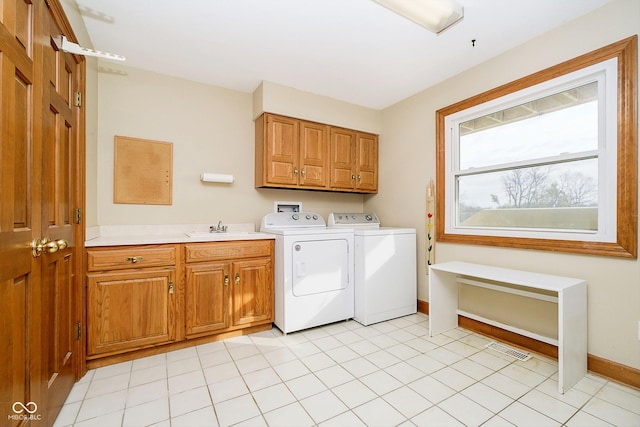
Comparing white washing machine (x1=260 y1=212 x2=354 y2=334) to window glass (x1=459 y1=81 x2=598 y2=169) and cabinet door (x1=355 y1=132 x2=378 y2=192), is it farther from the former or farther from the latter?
window glass (x1=459 y1=81 x2=598 y2=169)

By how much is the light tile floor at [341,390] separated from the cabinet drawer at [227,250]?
2.50 ft

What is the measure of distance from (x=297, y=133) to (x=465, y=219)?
2025mm

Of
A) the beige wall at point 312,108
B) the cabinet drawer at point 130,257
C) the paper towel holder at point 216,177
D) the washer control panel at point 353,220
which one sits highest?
the beige wall at point 312,108

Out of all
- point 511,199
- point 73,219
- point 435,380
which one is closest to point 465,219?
point 511,199

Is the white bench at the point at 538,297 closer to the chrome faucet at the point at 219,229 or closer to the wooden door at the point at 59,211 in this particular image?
the chrome faucet at the point at 219,229

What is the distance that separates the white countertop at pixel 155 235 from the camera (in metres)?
2.13

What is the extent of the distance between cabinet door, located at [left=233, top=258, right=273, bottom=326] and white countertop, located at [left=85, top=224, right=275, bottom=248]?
0.27 m

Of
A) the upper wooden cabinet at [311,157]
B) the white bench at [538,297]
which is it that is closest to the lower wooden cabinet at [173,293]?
the upper wooden cabinet at [311,157]

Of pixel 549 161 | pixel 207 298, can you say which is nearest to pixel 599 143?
pixel 549 161

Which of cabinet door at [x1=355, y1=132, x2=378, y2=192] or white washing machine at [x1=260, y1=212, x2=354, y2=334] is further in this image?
cabinet door at [x1=355, y1=132, x2=378, y2=192]

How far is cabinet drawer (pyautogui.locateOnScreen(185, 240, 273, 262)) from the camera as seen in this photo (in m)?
2.35

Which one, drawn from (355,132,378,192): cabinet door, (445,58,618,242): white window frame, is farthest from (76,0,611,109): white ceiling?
(355,132,378,192): cabinet door

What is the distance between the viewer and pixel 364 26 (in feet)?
6.99

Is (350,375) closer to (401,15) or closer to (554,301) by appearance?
(554,301)
